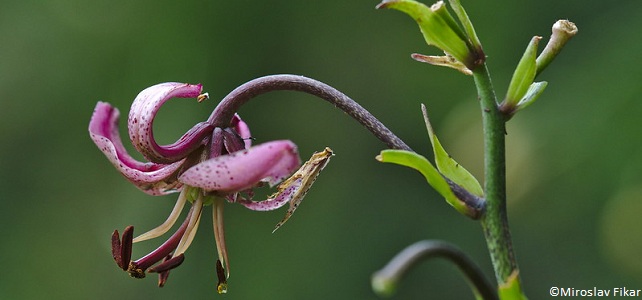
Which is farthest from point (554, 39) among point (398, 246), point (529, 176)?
point (398, 246)

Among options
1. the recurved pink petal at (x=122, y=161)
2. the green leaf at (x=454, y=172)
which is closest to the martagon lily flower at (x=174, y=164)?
the recurved pink petal at (x=122, y=161)

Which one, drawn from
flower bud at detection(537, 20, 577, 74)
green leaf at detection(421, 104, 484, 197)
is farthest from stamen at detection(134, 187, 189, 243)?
flower bud at detection(537, 20, 577, 74)

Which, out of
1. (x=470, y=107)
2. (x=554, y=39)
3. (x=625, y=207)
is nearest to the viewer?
(x=554, y=39)

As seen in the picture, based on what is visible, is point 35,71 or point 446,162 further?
point 35,71

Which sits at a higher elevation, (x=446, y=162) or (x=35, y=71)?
(x=35, y=71)

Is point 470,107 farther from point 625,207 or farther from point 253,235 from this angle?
point 253,235

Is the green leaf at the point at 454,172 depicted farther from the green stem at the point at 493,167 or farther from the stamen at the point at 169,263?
the stamen at the point at 169,263

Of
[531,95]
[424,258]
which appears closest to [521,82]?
[531,95]

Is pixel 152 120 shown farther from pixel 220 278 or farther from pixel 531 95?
pixel 531 95

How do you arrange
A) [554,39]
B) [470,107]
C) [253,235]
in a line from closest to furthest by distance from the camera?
[554,39], [470,107], [253,235]
